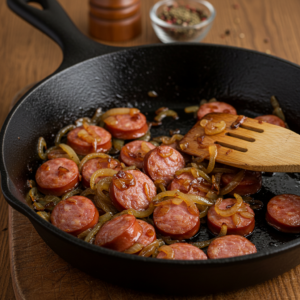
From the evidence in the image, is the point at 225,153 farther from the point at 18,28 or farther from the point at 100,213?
the point at 18,28

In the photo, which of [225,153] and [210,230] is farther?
[225,153]

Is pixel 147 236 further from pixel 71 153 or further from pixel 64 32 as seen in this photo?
pixel 64 32

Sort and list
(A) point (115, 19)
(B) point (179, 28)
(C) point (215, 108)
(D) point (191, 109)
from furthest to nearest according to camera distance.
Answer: (A) point (115, 19) → (B) point (179, 28) → (D) point (191, 109) → (C) point (215, 108)

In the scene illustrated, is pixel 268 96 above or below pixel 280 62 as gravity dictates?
below

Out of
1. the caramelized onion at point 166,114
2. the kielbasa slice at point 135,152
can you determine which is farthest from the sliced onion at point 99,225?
the caramelized onion at point 166,114

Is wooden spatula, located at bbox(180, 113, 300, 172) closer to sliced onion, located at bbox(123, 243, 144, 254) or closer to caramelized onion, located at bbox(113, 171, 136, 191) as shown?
caramelized onion, located at bbox(113, 171, 136, 191)

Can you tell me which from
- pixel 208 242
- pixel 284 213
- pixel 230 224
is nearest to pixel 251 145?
pixel 284 213

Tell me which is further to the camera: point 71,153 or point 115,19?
point 115,19

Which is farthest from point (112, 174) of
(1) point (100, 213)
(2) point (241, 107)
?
(2) point (241, 107)
